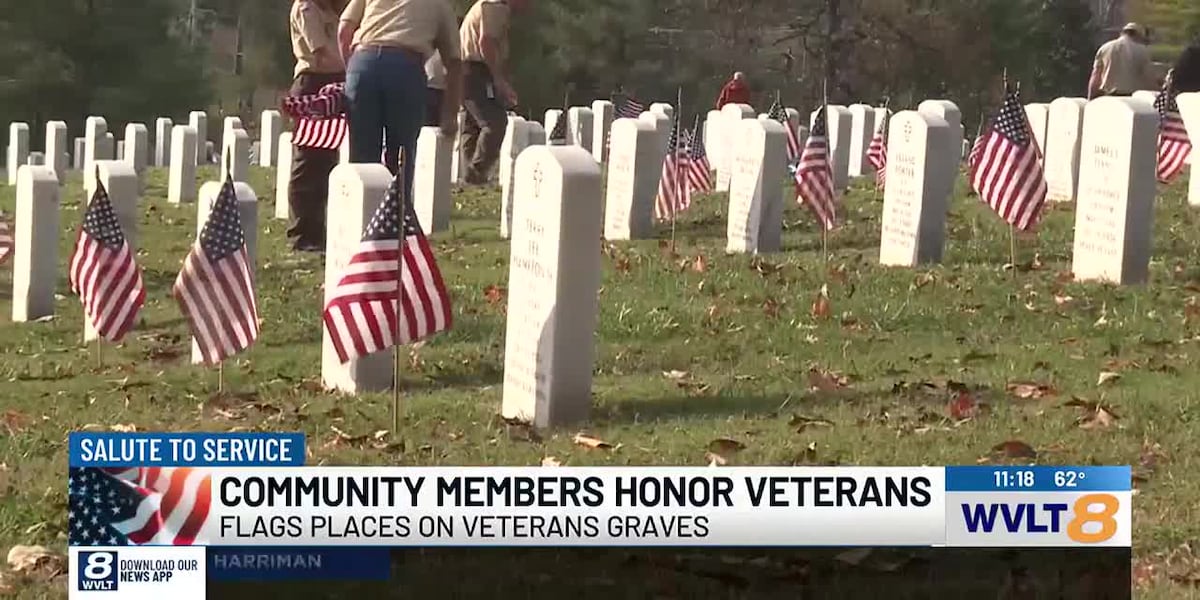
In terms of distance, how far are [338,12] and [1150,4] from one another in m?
50.7

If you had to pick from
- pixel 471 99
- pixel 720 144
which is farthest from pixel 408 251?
pixel 720 144

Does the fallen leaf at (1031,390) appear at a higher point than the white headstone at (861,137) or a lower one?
lower

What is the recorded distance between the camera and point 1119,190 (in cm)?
1296

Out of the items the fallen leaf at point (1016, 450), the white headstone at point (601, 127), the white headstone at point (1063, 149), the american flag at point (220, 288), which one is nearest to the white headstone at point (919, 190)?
the white headstone at point (1063, 149)

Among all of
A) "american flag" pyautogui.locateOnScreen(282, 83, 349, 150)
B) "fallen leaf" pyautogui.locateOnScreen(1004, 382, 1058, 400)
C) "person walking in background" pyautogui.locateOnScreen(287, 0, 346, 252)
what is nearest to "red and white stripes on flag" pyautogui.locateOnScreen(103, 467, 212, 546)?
"fallen leaf" pyautogui.locateOnScreen(1004, 382, 1058, 400)

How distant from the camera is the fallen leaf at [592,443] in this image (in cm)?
874

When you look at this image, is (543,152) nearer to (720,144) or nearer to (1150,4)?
(720,144)

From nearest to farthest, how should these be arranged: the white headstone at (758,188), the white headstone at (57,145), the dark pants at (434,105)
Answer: the white headstone at (758,188)
the dark pants at (434,105)
the white headstone at (57,145)

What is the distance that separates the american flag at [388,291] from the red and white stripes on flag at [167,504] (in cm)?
241

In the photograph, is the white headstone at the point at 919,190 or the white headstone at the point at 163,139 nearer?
the white headstone at the point at 919,190

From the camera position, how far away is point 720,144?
2375 centimetres

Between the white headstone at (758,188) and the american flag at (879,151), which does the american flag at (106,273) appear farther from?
the american flag at (879,151)

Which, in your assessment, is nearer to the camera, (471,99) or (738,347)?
(738,347)

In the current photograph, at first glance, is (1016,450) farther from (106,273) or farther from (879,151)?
(879,151)
